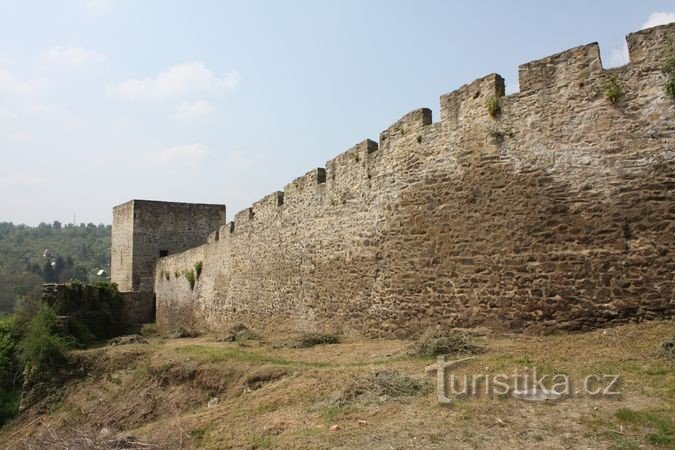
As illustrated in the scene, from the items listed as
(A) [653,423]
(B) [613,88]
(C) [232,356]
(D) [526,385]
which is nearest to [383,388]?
(D) [526,385]

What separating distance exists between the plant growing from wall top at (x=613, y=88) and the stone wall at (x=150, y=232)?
79.8 feet

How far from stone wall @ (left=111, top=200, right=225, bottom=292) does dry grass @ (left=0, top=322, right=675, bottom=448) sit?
17964 mm

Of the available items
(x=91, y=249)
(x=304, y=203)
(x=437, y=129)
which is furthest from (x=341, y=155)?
(x=91, y=249)

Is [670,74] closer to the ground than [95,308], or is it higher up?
higher up

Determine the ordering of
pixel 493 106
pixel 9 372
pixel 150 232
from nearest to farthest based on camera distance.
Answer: pixel 493 106
pixel 9 372
pixel 150 232

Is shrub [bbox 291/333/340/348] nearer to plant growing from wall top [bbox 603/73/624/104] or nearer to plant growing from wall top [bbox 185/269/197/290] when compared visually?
plant growing from wall top [bbox 603/73/624/104]

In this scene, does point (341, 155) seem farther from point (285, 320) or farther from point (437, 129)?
point (285, 320)

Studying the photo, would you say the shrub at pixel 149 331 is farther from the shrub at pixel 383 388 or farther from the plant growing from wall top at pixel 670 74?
the plant growing from wall top at pixel 670 74

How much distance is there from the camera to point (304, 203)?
1447cm

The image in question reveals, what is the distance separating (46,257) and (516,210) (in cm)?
9347

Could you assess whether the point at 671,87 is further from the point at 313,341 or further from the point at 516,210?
the point at 313,341

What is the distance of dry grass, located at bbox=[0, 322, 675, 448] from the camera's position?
185 inches

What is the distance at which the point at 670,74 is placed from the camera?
24.7 feet

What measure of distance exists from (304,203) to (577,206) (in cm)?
775
